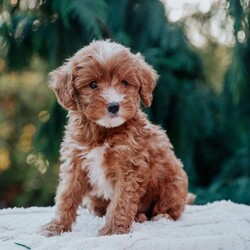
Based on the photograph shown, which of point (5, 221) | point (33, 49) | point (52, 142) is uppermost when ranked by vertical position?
point (33, 49)

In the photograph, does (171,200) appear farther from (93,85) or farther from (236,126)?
(236,126)

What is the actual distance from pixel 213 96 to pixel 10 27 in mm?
2350

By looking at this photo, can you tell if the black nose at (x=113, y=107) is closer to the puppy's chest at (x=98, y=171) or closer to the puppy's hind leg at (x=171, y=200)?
the puppy's chest at (x=98, y=171)

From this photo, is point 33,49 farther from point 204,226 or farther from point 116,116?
point 204,226

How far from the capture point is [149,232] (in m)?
3.88

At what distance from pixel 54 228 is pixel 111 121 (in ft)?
2.71

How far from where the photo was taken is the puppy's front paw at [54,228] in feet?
13.0

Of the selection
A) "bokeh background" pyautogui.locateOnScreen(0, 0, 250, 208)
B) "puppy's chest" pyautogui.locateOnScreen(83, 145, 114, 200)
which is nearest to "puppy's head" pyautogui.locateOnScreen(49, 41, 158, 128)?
"puppy's chest" pyautogui.locateOnScreen(83, 145, 114, 200)

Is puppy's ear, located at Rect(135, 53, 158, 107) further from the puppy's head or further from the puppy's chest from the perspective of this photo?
the puppy's chest

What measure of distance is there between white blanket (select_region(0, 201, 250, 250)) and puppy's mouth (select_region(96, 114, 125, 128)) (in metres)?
0.69

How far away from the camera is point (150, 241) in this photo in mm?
3328

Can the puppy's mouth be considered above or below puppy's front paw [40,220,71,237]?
above

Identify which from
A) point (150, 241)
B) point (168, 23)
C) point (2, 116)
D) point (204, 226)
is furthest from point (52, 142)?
point (2, 116)

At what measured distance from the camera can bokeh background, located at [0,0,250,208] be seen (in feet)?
17.8
